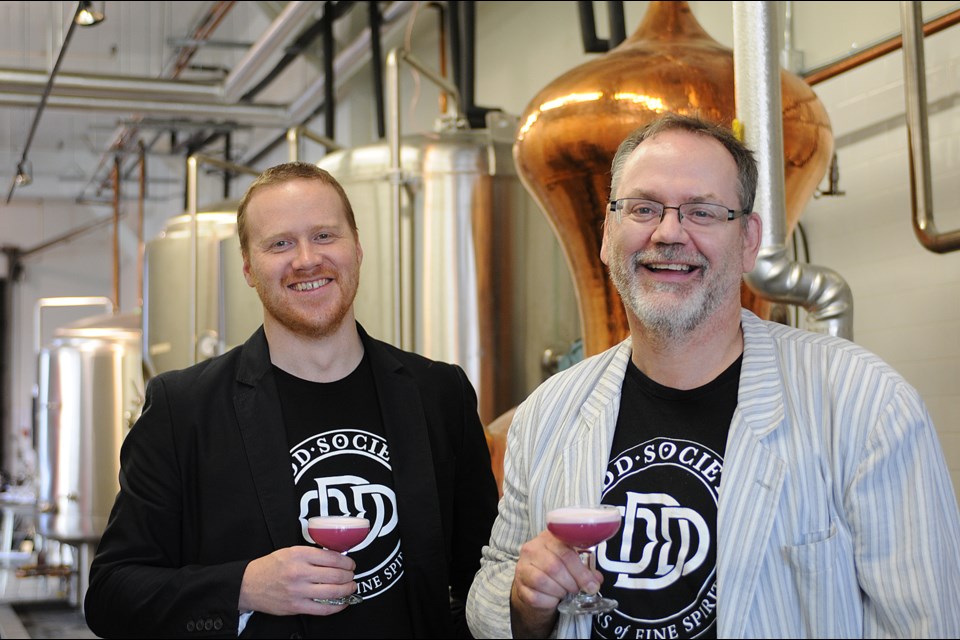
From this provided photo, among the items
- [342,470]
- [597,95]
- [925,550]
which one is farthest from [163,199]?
[925,550]

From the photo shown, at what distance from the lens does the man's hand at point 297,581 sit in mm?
1977

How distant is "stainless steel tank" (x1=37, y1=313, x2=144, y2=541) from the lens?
910 cm

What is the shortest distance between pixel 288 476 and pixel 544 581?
64 cm

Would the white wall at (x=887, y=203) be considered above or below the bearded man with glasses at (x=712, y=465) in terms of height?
above

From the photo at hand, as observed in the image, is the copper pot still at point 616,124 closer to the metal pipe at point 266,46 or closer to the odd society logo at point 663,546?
the odd society logo at point 663,546

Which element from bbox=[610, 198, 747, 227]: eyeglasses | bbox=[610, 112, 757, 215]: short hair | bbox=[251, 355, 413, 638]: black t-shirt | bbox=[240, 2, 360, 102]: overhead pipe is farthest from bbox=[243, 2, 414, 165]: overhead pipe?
bbox=[610, 198, 747, 227]: eyeglasses

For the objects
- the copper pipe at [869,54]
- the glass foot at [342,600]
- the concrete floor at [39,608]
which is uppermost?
the copper pipe at [869,54]

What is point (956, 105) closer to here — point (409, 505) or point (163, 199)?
point (409, 505)

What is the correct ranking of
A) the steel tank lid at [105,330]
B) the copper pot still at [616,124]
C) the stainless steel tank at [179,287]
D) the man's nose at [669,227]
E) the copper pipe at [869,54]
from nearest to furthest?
the man's nose at [669,227], the copper pot still at [616,124], the copper pipe at [869,54], the stainless steel tank at [179,287], the steel tank lid at [105,330]

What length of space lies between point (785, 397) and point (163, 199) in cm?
1302

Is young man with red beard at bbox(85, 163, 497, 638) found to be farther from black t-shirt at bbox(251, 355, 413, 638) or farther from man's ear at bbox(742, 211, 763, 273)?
man's ear at bbox(742, 211, 763, 273)

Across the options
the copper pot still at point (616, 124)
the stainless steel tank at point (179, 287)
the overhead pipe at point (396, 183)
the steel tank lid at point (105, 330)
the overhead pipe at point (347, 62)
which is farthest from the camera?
the steel tank lid at point (105, 330)

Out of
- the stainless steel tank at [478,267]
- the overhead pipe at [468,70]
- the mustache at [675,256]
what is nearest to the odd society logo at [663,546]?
the mustache at [675,256]

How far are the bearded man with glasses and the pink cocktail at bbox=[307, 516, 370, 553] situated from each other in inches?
9.0
